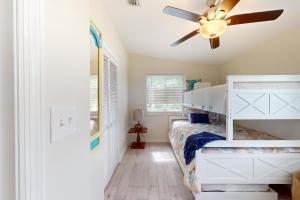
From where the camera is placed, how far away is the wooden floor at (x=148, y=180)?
241 cm

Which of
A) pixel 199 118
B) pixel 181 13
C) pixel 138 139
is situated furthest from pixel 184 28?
pixel 138 139

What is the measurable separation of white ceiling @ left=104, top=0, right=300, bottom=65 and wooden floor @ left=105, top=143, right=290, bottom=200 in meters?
2.26

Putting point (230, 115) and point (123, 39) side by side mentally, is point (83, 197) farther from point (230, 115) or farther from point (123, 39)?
point (123, 39)

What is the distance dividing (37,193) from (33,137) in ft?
0.51

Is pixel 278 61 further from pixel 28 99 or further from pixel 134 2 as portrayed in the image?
pixel 28 99

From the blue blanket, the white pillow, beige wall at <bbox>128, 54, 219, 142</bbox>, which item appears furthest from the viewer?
beige wall at <bbox>128, 54, 219, 142</bbox>

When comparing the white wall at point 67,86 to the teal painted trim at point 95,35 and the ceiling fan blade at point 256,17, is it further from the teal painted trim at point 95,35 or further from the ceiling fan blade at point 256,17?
the ceiling fan blade at point 256,17

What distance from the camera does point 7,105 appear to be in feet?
1.52

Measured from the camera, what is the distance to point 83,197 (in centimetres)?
90

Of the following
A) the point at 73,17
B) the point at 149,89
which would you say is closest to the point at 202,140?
the point at 73,17

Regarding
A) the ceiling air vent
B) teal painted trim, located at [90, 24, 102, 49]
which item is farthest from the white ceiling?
teal painted trim, located at [90, 24, 102, 49]

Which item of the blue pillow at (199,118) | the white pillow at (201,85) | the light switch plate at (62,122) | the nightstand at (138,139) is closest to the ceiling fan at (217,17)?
the light switch plate at (62,122)

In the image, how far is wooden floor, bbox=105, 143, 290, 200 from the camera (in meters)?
2.41

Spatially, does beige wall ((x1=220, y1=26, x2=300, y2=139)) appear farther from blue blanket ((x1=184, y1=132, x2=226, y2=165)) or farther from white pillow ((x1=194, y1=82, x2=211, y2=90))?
blue blanket ((x1=184, y1=132, x2=226, y2=165))
